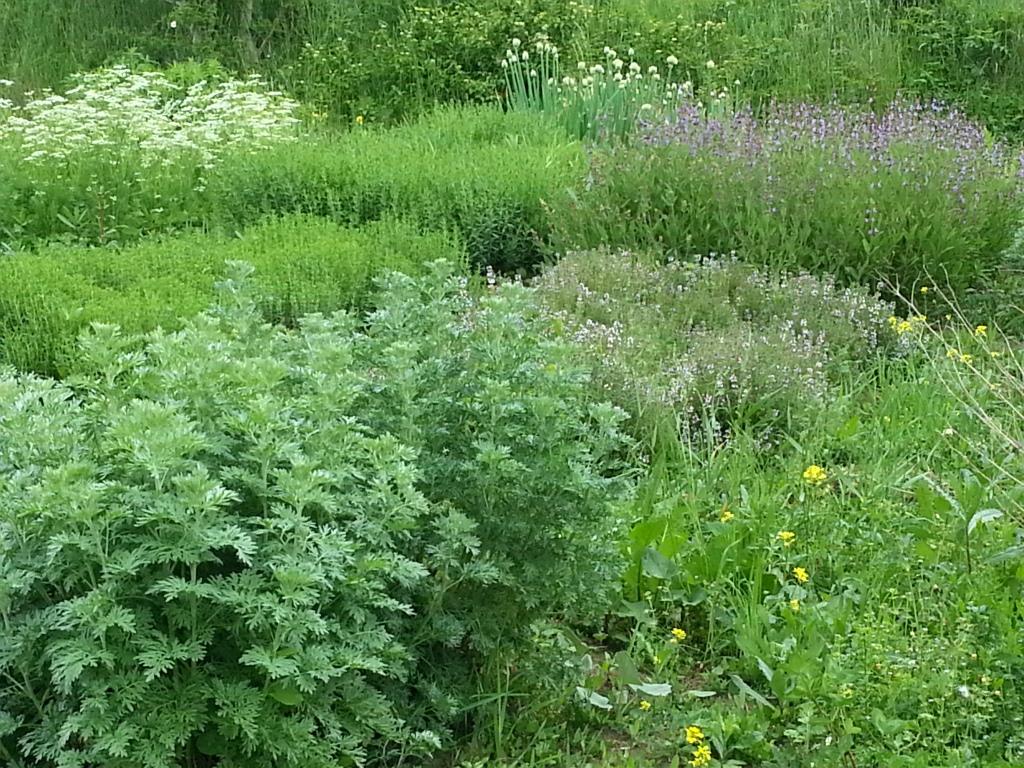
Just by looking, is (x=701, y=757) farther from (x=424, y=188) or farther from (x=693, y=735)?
(x=424, y=188)

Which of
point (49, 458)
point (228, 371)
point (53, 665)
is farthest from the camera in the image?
point (228, 371)

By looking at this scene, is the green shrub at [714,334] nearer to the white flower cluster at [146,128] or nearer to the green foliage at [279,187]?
the green foliage at [279,187]

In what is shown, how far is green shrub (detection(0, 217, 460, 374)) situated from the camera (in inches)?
174

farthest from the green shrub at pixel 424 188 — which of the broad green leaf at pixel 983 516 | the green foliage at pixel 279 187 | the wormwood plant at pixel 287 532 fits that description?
the wormwood plant at pixel 287 532

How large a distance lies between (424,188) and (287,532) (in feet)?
14.4

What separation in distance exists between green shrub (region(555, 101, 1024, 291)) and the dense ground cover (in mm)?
26

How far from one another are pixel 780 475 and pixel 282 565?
2.08m

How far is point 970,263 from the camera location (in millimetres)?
5438

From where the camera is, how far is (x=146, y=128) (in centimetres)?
768

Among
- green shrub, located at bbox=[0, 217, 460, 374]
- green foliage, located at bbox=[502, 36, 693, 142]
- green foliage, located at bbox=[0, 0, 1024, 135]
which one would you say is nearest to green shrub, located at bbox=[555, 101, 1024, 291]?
green shrub, located at bbox=[0, 217, 460, 374]

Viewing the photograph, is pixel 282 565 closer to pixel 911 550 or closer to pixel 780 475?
pixel 911 550

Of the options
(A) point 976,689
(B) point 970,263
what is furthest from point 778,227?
(A) point 976,689

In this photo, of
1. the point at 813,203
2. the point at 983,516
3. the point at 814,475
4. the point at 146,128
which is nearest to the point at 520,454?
the point at 814,475

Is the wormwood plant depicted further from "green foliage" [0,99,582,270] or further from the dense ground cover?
"green foliage" [0,99,582,270]
